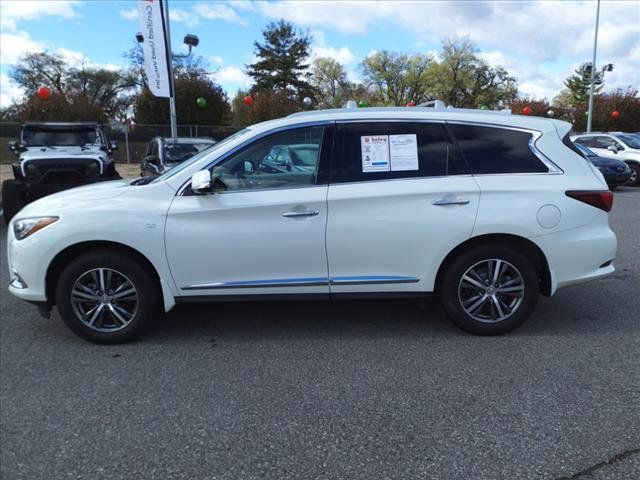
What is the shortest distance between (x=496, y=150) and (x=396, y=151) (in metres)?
0.82

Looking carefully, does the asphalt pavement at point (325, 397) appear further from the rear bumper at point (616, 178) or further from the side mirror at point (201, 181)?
the rear bumper at point (616, 178)

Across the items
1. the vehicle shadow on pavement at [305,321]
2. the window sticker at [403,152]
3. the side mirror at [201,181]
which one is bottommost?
the vehicle shadow on pavement at [305,321]

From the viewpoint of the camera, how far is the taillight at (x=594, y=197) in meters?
4.18

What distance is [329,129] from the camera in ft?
13.8

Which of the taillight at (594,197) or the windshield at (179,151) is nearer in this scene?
the taillight at (594,197)

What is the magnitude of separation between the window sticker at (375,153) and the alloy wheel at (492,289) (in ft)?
3.55

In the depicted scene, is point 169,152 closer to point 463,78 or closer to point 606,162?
point 606,162

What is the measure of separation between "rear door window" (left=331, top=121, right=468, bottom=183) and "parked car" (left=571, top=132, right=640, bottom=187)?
48.9 feet

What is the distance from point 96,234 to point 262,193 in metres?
1.28

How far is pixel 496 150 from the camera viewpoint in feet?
14.0

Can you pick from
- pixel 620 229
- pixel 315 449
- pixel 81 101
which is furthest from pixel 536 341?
pixel 81 101

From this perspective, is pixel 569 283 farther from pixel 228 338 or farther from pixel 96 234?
pixel 96 234

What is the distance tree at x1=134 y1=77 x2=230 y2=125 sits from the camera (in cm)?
3494

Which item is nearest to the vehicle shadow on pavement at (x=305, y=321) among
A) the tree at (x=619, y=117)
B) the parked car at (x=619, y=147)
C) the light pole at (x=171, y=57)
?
the light pole at (x=171, y=57)
